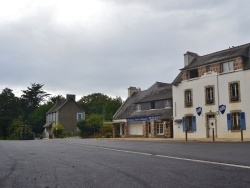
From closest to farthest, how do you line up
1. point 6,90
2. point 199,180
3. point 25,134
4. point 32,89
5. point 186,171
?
point 199,180 < point 186,171 < point 25,134 < point 6,90 < point 32,89

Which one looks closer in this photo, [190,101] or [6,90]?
[190,101]

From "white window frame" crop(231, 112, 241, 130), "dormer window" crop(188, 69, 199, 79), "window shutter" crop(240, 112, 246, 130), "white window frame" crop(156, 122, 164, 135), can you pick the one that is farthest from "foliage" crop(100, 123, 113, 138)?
"window shutter" crop(240, 112, 246, 130)

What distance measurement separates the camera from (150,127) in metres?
39.8

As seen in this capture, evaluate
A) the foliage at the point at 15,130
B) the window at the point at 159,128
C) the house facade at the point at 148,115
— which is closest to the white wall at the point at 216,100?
the house facade at the point at 148,115

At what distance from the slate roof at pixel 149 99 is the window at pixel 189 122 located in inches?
96.6

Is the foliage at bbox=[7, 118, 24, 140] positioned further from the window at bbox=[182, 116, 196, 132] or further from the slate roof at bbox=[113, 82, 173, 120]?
the window at bbox=[182, 116, 196, 132]

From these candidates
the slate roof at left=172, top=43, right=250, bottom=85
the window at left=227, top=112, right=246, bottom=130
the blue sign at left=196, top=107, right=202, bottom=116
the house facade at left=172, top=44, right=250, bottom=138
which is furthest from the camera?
the blue sign at left=196, top=107, right=202, bottom=116

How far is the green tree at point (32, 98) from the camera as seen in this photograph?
87.9 metres

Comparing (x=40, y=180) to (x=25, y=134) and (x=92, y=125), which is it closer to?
(x=92, y=125)

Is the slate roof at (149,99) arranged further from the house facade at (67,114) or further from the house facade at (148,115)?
the house facade at (67,114)

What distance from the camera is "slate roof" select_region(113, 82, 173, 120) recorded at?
127ft

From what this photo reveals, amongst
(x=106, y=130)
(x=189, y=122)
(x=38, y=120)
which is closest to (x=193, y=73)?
(x=189, y=122)

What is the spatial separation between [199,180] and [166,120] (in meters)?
31.8

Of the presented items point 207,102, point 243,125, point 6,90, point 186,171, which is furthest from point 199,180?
point 6,90
